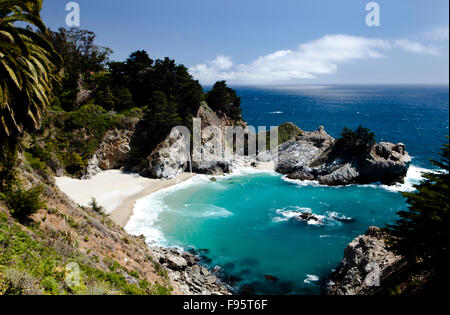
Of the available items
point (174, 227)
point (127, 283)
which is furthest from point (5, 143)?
point (174, 227)

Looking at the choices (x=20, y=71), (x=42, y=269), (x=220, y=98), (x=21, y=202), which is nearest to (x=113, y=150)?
(x=220, y=98)

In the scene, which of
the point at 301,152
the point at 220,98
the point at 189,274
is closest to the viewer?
the point at 189,274

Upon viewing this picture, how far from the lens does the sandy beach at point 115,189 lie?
101 feet

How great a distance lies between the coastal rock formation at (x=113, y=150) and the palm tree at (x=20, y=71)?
1185 inches

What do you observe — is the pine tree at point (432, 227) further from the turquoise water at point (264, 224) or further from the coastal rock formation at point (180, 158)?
the coastal rock formation at point (180, 158)

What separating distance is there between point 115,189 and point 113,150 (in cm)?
885

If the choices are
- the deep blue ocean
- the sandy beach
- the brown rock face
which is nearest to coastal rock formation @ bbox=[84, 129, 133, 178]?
the brown rock face

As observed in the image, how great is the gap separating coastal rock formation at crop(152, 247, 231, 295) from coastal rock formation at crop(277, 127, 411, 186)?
96.0 feet

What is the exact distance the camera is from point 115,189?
1403 inches

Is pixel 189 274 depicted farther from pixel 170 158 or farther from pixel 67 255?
pixel 170 158

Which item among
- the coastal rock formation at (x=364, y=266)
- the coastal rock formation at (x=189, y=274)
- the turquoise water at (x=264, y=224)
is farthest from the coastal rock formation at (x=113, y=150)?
the coastal rock formation at (x=364, y=266)

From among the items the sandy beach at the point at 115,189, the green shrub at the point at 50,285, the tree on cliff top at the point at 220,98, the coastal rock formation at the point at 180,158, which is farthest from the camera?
the tree on cliff top at the point at 220,98

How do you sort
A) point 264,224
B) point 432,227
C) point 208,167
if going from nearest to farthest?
1. point 432,227
2. point 264,224
3. point 208,167

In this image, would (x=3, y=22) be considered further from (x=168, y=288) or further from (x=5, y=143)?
(x=168, y=288)
